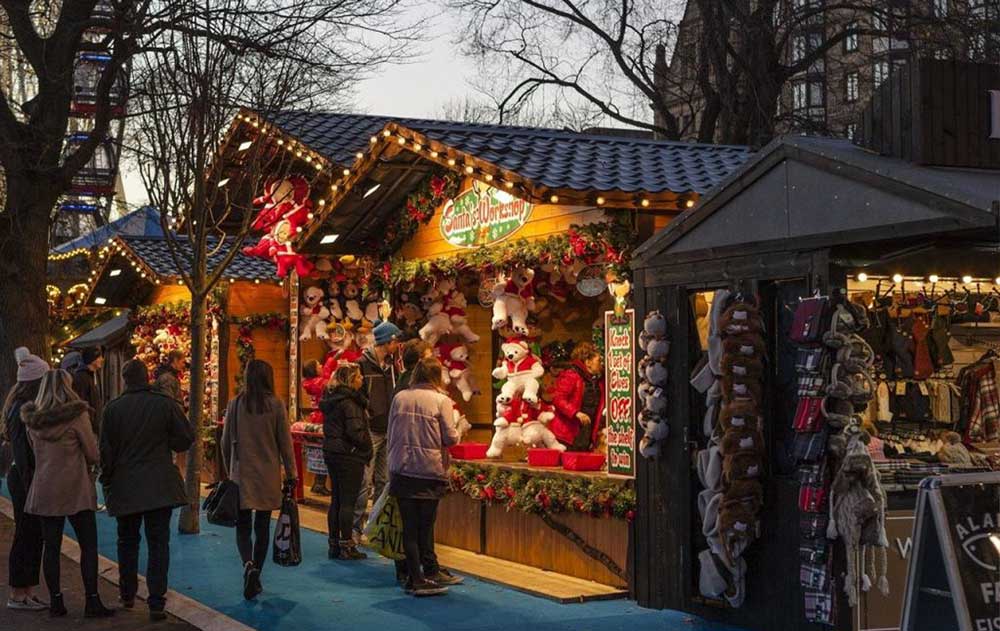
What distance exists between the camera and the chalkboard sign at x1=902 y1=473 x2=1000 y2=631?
6820 millimetres

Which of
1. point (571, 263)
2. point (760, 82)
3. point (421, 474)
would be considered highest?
point (760, 82)

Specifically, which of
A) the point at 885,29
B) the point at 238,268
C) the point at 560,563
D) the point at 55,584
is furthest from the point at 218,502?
the point at 885,29

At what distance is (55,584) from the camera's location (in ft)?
33.2

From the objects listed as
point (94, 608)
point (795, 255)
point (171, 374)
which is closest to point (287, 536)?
point (94, 608)

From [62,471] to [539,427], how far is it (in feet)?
13.8

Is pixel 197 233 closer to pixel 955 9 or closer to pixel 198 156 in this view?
pixel 198 156

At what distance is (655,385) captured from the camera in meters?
9.74

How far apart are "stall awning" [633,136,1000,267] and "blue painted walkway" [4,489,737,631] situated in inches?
98.6

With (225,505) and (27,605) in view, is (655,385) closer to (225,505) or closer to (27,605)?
(225,505)

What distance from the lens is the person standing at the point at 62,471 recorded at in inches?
387

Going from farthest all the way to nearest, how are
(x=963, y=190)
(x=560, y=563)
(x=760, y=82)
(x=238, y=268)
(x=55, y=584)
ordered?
(x=760, y=82) → (x=238, y=268) → (x=560, y=563) → (x=55, y=584) → (x=963, y=190)

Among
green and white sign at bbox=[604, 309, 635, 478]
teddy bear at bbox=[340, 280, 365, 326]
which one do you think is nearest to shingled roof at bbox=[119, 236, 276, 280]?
teddy bear at bbox=[340, 280, 365, 326]

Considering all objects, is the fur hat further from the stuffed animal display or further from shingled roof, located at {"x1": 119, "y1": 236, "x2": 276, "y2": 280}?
shingled roof, located at {"x1": 119, "y1": 236, "x2": 276, "y2": 280}

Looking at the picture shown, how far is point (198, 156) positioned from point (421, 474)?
5430 mm
